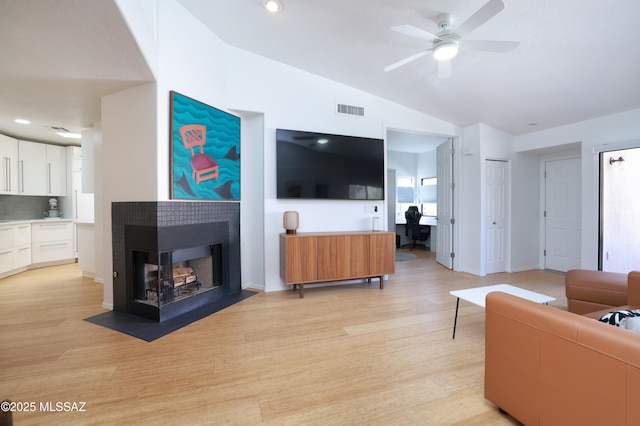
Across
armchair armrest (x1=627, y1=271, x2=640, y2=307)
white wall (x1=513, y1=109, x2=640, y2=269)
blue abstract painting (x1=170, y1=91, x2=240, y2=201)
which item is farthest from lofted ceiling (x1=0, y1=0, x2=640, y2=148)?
armchair armrest (x1=627, y1=271, x2=640, y2=307)

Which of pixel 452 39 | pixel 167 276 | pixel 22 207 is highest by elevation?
pixel 452 39

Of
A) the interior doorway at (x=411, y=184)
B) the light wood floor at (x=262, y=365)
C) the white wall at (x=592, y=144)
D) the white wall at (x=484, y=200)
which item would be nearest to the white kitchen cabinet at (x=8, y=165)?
the light wood floor at (x=262, y=365)

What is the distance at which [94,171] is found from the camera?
3887 mm

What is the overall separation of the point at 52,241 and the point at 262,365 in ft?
18.3

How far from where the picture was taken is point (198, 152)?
3.02 meters

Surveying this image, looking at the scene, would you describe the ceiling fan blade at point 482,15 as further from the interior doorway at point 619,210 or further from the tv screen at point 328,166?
the interior doorway at point 619,210

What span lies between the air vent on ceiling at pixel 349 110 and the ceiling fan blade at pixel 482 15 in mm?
1948

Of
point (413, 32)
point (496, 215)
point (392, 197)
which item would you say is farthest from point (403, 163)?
point (413, 32)

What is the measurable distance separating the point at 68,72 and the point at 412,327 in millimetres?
3973

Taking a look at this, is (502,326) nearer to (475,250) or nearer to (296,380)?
(296,380)

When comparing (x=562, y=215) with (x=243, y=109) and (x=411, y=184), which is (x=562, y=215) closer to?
(x=411, y=184)

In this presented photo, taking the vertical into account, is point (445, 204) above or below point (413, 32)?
below

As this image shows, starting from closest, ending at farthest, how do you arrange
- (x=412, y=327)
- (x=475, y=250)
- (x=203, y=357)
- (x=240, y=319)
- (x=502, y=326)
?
(x=502, y=326) < (x=203, y=357) < (x=412, y=327) < (x=240, y=319) < (x=475, y=250)

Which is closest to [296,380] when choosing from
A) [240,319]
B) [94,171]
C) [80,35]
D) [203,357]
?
[203,357]
